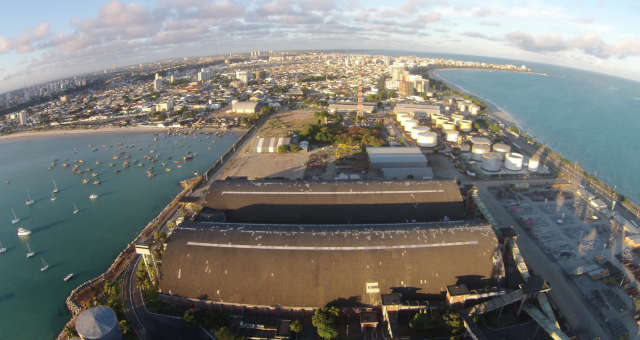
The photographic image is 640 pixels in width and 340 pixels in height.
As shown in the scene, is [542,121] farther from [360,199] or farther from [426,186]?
[360,199]

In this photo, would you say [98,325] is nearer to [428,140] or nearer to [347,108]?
[428,140]

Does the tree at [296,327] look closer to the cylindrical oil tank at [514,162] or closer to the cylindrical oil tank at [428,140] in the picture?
the cylindrical oil tank at [514,162]

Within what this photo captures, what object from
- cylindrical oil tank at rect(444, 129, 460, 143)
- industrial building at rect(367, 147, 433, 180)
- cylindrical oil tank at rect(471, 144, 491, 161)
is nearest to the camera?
industrial building at rect(367, 147, 433, 180)

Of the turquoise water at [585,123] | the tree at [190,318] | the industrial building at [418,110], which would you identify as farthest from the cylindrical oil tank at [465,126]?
the tree at [190,318]

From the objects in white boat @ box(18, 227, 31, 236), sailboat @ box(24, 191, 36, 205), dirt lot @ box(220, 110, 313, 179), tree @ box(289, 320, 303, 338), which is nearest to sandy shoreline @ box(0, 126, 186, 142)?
dirt lot @ box(220, 110, 313, 179)

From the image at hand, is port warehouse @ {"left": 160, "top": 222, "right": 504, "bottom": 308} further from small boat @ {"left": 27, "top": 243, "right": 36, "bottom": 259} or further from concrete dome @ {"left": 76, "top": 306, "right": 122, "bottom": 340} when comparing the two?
small boat @ {"left": 27, "top": 243, "right": 36, "bottom": 259}
